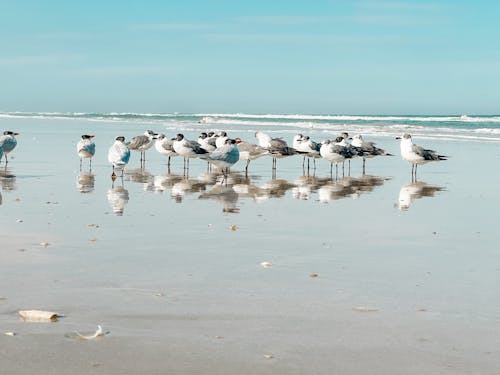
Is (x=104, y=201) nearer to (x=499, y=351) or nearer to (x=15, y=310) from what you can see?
(x=15, y=310)

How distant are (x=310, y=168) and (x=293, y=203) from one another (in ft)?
29.7

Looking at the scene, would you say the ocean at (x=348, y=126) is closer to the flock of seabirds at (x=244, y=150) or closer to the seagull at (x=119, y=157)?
the flock of seabirds at (x=244, y=150)

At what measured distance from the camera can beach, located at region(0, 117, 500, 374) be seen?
521 centimetres

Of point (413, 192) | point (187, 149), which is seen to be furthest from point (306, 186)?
point (187, 149)

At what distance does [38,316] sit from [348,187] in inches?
473

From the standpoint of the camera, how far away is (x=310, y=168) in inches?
908

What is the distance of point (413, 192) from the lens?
1622 centimetres

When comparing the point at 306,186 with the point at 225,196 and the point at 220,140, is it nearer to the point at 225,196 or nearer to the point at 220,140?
the point at 225,196

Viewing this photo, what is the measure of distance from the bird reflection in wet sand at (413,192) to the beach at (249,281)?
16 cm

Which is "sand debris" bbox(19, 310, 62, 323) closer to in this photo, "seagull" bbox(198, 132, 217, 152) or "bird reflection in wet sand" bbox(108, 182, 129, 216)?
"bird reflection in wet sand" bbox(108, 182, 129, 216)

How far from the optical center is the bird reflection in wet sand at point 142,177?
55.2ft

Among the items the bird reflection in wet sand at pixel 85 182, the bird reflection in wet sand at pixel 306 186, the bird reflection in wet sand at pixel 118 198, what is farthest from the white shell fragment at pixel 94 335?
the bird reflection in wet sand at pixel 85 182

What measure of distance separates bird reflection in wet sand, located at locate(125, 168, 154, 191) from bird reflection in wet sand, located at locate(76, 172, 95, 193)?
0.94m

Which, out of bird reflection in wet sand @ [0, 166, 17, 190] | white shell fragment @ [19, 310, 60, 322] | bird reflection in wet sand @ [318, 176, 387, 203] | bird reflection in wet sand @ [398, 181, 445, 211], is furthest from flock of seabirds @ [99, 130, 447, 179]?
white shell fragment @ [19, 310, 60, 322]
